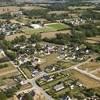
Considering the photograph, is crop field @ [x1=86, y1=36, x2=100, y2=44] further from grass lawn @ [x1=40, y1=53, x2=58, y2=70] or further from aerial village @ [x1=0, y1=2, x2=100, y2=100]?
grass lawn @ [x1=40, y1=53, x2=58, y2=70]

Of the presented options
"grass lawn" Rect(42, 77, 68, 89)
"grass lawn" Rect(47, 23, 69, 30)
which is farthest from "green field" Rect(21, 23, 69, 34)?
"grass lawn" Rect(42, 77, 68, 89)

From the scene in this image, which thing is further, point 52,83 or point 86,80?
point 86,80

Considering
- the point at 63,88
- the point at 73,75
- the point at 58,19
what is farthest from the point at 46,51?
the point at 58,19

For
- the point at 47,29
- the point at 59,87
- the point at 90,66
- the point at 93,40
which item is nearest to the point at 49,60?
the point at 90,66

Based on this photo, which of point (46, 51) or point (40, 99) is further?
point (46, 51)

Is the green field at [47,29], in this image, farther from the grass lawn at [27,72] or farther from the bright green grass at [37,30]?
the grass lawn at [27,72]

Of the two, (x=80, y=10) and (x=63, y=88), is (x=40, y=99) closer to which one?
(x=63, y=88)

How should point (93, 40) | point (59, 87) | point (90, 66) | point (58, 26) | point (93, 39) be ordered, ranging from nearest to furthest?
point (59, 87), point (90, 66), point (93, 40), point (93, 39), point (58, 26)

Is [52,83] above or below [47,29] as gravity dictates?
above

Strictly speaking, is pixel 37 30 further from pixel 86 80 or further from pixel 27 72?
pixel 86 80
